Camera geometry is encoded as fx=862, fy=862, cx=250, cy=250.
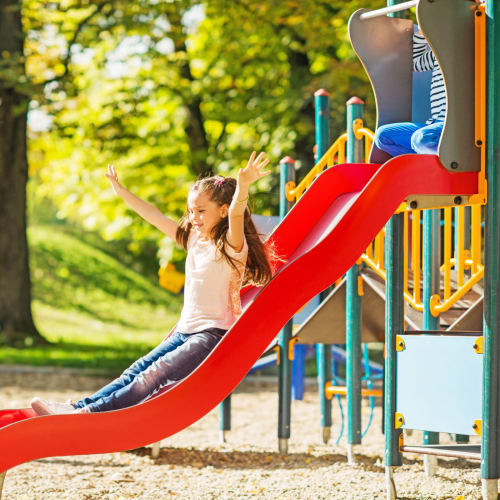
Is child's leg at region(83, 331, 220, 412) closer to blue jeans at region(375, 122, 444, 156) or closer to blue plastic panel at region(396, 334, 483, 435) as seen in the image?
blue plastic panel at region(396, 334, 483, 435)

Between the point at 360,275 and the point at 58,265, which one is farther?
the point at 58,265

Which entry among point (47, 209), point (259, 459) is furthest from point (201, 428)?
point (47, 209)


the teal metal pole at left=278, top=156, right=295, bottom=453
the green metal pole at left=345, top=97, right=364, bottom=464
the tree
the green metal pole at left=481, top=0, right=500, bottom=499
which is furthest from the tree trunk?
the green metal pole at left=481, top=0, right=500, bottom=499

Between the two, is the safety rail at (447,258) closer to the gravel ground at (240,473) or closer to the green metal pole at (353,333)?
the green metal pole at (353,333)

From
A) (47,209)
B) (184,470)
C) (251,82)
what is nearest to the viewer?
(184,470)

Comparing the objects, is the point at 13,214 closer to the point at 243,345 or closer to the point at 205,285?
the point at 205,285

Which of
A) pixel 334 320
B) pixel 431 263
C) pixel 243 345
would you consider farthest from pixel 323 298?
pixel 243 345

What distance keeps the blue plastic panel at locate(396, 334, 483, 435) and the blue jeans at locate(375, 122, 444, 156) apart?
1.04 meters

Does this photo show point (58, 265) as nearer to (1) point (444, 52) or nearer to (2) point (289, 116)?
(2) point (289, 116)

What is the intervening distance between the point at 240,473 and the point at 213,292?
2191 millimetres

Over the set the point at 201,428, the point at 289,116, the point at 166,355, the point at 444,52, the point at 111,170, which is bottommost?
the point at 201,428

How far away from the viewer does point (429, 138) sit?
4.40m

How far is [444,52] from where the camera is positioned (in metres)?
4.25

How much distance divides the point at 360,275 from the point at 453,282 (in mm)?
933
